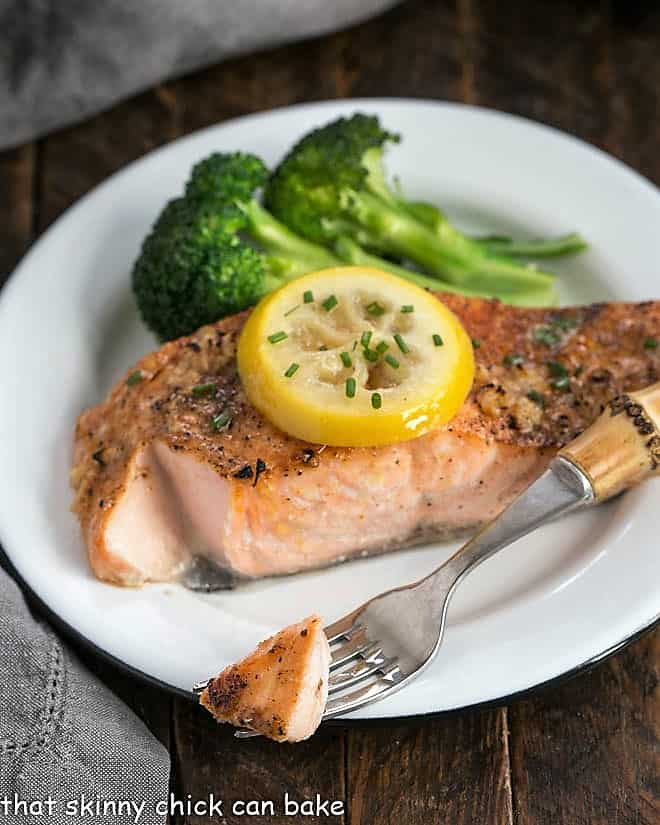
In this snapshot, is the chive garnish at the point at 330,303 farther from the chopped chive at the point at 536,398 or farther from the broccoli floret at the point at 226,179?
the broccoli floret at the point at 226,179


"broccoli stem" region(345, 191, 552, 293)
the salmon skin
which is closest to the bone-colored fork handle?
the salmon skin

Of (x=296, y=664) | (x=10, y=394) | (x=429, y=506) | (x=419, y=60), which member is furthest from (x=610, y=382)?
(x=419, y=60)

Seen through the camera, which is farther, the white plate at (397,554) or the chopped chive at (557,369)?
the chopped chive at (557,369)

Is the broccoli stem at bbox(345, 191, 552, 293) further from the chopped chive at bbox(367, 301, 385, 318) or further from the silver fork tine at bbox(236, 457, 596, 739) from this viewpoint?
the silver fork tine at bbox(236, 457, 596, 739)

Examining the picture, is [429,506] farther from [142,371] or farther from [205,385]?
[142,371]

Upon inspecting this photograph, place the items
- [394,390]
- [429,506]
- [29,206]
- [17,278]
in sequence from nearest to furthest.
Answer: [394,390] → [429,506] → [17,278] → [29,206]

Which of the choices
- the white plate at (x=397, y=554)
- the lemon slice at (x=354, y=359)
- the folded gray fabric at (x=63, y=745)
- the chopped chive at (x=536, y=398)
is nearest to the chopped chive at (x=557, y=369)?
the chopped chive at (x=536, y=398)
